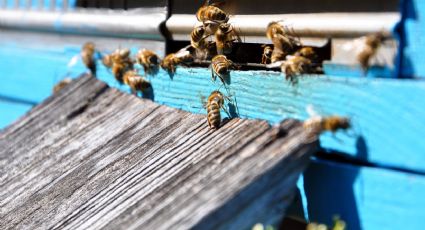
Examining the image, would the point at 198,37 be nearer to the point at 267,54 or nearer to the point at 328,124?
the point at 267,54

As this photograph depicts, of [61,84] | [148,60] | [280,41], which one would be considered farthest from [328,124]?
[61,84]

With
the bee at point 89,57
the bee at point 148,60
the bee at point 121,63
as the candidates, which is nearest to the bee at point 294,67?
the bee at point 148,60

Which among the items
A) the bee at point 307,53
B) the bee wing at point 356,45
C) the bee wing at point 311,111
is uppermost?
the bee wing at point 356,45

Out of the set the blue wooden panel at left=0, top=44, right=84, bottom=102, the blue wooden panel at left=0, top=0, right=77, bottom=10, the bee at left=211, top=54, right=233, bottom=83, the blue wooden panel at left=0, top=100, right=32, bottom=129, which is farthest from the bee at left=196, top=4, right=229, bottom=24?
the blue wooden panel at left=0, top=100, right=32, bottom=129

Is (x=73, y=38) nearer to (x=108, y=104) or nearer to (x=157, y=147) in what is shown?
(x=108, y=104)

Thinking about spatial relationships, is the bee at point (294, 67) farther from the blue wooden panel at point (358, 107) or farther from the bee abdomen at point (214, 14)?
the bee abdomen at point (214, 14)

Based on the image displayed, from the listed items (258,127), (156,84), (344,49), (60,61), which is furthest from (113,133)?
(60,61)
